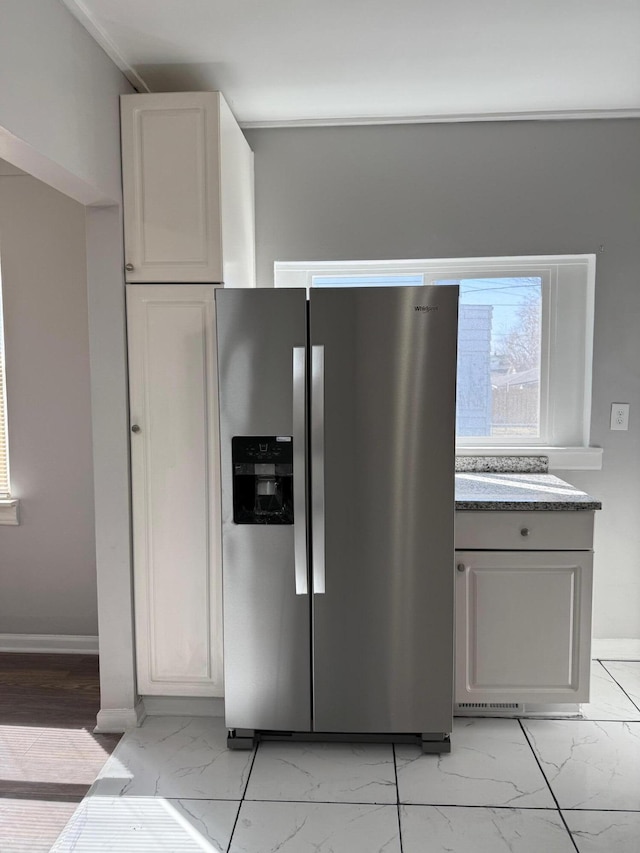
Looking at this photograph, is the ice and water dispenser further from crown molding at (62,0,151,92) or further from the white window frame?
crown molding at (62,0,151,92)

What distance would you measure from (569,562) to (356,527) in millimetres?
853

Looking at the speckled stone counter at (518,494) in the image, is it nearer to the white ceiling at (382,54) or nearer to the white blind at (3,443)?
the white ceiling at (382,54)

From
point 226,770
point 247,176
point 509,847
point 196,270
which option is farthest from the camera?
point 247,176

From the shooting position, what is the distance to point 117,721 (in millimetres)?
2549

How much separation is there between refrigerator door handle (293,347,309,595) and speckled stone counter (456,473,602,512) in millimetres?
610

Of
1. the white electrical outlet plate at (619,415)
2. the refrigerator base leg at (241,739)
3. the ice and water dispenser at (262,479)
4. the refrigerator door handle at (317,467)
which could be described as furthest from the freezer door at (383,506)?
the white electrical outlet plate at (619,415)

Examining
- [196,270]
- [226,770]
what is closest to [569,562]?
[226,770]

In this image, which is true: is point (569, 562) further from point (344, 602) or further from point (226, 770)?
point (226, 770)

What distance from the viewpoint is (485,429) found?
10.2 feet

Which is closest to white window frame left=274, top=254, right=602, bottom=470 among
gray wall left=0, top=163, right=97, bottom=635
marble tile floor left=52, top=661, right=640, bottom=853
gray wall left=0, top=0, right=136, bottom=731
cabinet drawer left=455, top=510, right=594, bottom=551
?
cabinet drawer left=455, top=510, right=594, bottom=551

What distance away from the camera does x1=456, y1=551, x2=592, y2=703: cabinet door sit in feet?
8.18

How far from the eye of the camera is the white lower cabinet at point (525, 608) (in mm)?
2492

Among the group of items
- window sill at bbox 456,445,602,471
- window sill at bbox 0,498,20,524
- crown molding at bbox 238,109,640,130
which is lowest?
window sill at bbox 0,498,20,524

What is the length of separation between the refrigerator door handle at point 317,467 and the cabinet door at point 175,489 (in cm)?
43
